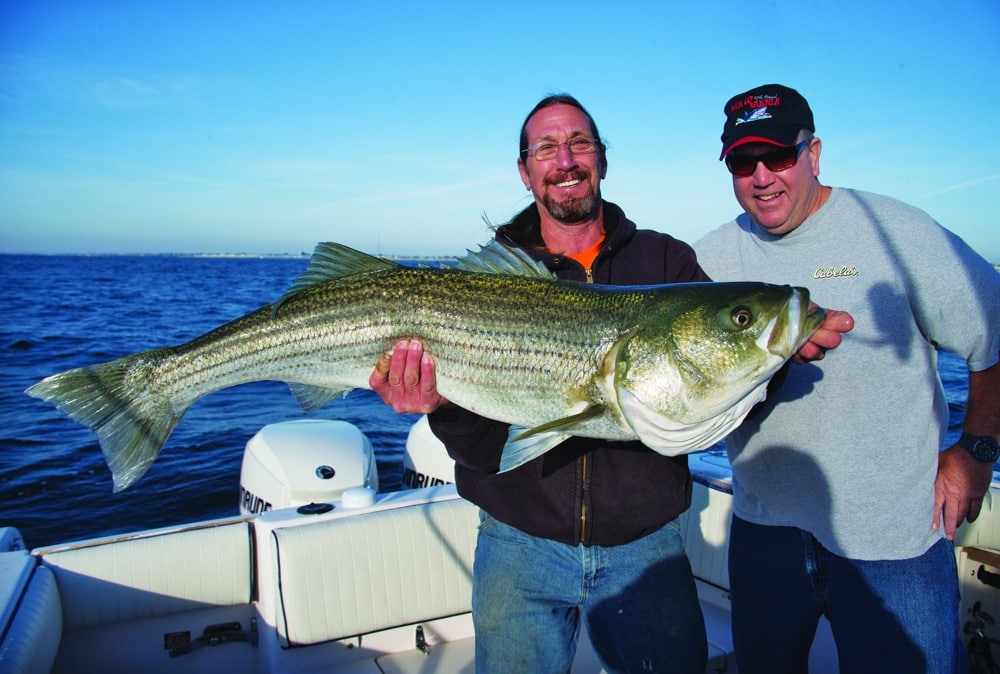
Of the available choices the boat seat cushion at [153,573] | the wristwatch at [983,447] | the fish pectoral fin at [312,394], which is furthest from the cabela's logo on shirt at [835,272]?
the boat seat cushion at [153,573]

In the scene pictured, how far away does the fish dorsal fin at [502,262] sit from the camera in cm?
370

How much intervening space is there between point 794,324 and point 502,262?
1538mm

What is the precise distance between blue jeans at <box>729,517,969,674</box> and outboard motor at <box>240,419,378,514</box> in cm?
487

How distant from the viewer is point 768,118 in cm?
370

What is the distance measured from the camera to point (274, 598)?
5422 millimetres

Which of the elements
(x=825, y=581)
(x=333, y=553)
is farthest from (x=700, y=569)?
(x=333, y=553)

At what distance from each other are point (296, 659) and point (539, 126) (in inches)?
184

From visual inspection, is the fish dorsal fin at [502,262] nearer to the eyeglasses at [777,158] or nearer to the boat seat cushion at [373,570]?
the eyeglasses at [777,158]

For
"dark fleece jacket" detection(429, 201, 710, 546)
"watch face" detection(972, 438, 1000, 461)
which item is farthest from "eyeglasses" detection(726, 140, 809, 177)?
"watch face" detection(972, 438, 1000, 461)

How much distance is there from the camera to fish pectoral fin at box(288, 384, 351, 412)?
393 centimetres

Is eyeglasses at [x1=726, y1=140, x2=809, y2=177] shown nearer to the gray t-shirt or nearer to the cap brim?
the cap brim

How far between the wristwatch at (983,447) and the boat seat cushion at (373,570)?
3792mm

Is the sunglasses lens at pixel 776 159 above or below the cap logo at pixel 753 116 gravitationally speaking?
below

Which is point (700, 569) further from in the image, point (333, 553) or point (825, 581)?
point (333, 553)
